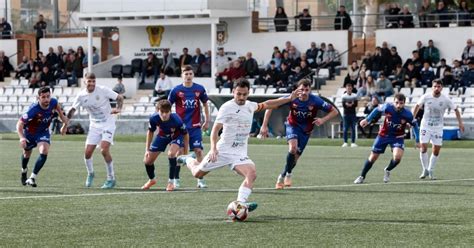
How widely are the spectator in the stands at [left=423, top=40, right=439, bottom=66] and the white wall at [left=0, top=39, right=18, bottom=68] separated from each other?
75.7 feet

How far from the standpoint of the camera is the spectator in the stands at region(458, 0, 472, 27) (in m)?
44.2

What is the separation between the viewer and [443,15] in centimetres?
4481

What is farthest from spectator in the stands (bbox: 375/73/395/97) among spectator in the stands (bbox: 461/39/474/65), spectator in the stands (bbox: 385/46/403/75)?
spectator in the stands (bbox: 461/39/474/65)

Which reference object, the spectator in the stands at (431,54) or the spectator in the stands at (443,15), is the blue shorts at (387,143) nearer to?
the spectator in the stands at (431,54)

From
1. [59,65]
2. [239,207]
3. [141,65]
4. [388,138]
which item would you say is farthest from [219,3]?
[239,207]

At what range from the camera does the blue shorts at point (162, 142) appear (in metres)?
18.5

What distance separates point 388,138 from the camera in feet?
69.7

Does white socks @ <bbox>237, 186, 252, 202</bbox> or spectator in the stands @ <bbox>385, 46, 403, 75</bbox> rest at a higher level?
spectator in the stands @ <bbox>385, 46, 403, 75</bbox>

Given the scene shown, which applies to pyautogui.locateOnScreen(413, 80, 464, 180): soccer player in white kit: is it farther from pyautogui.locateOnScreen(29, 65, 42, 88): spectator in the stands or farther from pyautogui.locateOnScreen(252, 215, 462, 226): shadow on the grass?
pyautogui.locateOnScreen(29, 65, 42, 88): spectator in the stands

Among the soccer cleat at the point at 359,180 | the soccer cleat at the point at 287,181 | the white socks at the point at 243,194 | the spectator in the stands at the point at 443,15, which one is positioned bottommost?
the soccer cleat at the point at 359,180

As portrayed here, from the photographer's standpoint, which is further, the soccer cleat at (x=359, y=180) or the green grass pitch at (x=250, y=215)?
the soccer cleat at (x=359, y=180)

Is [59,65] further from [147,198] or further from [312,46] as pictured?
[147,198]

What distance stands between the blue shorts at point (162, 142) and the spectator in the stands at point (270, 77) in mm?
25889

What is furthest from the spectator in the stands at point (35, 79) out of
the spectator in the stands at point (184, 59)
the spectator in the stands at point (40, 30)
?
the spectator in the stands at point (184, 59)
